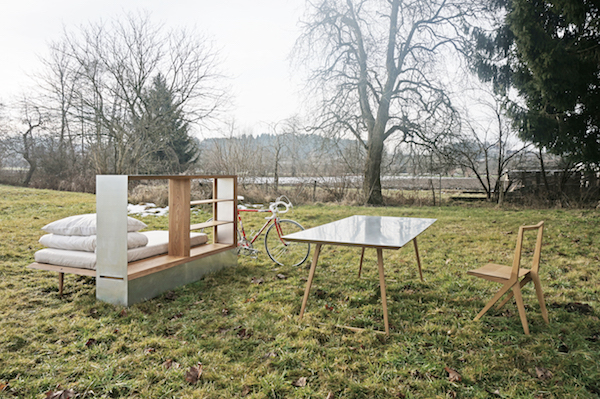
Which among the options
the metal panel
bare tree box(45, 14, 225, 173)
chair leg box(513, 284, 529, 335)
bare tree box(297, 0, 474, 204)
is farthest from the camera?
bare tree box(45, 14, 225, 173)

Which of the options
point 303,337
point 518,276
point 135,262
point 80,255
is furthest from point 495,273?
point 80,255

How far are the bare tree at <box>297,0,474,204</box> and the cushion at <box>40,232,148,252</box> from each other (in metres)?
9.47

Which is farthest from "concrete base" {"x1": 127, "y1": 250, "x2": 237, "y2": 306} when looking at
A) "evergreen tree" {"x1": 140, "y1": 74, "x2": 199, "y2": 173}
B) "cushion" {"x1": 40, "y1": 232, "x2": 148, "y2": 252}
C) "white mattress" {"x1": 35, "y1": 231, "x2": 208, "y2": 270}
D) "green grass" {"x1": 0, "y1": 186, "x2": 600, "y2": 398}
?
"evergreen tree" {"x1": 140, "y1": 74, "x2": 199, "y2": 173}

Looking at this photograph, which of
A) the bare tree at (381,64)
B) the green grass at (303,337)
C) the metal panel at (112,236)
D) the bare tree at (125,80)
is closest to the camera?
the green grass at (303,337)

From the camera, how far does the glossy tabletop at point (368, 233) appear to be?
3236mm

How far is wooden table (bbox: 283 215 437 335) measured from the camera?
127 inches

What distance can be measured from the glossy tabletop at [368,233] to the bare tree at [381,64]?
848 cm

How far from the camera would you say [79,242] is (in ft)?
13.2

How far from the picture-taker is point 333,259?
5.82 meters

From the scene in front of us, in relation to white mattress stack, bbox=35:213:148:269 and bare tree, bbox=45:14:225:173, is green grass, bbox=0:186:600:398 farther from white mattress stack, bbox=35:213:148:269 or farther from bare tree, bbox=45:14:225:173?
bare tree, bbox=45:14:225:173

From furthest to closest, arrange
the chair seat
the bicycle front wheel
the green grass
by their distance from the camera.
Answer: the bicycle front wheel, the chair seat, the green grass

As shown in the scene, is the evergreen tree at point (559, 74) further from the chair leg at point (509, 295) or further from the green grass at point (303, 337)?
the chair leg at point (509, 295)

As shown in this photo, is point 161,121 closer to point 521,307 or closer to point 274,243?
point 274,243

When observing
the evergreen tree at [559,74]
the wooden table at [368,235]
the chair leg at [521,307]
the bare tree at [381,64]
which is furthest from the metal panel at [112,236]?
the bare tree at [381,64]
